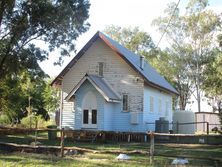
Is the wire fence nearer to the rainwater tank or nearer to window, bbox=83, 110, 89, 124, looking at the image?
the rainwater tank

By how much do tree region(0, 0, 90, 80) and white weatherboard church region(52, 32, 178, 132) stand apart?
11.1 feet

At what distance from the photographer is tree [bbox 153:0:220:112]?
188 feet

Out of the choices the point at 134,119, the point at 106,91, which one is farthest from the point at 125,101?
the point at 106,91

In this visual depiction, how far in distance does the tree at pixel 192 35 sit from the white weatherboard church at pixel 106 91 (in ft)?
77.6

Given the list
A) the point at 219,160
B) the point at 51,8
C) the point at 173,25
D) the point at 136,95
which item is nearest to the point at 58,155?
the point at 219,160

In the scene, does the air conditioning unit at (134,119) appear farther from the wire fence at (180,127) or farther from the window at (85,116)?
the window at (85,116)

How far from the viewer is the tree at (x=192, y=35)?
188ft

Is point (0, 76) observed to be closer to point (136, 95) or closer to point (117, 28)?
point (136, 95)

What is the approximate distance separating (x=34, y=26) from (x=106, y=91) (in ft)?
23.1

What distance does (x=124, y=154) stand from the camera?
17.2m

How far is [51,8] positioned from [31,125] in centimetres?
1644

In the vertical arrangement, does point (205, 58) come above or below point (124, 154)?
above

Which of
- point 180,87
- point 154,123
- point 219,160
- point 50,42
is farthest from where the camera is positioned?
point 180,87

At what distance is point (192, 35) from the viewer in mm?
58938
